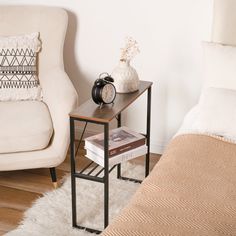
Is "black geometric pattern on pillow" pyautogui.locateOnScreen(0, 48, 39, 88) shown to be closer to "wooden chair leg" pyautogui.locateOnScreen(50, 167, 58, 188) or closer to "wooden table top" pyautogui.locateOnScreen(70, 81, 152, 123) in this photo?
"wooden chair leg" pyautogui.locateOnScreen(50, 167, 58, 188)

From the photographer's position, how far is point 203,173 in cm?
195

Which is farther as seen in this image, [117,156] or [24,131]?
[24,131]

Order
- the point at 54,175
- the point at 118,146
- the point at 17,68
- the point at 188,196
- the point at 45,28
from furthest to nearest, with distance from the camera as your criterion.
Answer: the point at 45,28
the point at 17,68
the point at 54,175
the point at 118,146
the point at 188,196

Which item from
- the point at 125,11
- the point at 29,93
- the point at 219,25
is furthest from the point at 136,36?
the point at 29,93

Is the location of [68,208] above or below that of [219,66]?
below

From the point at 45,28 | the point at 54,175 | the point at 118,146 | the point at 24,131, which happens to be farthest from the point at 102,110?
the point at 45,28

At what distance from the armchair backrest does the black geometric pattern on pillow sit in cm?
13

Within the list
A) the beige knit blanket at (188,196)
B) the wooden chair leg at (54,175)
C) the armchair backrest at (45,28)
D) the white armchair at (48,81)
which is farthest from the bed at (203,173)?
the armchair backrest at (45,28)

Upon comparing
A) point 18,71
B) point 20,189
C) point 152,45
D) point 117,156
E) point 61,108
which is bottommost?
point 20,189

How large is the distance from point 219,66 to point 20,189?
127 centimetres

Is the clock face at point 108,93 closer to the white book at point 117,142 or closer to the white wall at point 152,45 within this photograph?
the white book at point 117,142

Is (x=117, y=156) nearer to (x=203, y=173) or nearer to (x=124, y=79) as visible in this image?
(x=124, y=79)

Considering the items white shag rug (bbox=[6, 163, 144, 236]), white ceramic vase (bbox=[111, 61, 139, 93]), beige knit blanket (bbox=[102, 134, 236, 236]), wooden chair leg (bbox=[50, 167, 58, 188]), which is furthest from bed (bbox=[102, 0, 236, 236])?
wooden chair leg (bbox=[50, 167, 58, 188])

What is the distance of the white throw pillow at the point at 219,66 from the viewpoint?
2.37m
